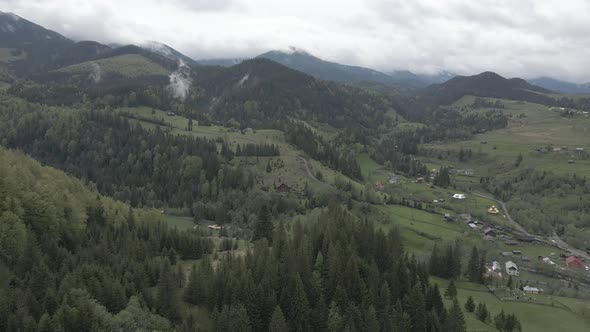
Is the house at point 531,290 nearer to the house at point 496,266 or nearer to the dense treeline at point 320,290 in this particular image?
the house at point 496,266

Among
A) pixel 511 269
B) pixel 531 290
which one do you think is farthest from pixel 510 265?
pixel 531 290

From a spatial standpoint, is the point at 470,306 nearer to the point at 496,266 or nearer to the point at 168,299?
the point at 496,266

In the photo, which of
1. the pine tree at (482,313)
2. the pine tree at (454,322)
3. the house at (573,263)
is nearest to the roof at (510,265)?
the house at (573,263)

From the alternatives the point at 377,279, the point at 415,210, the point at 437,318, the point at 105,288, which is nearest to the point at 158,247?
the point at 105,288

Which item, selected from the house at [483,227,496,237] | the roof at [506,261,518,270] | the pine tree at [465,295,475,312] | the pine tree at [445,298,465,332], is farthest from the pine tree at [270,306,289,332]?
the house at [483,227,496,237]

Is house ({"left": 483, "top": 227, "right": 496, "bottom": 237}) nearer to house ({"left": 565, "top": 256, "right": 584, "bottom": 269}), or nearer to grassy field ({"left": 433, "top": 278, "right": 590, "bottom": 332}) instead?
house ({"left": 565, "top": 256, "right": 584, "bottom": 269})
